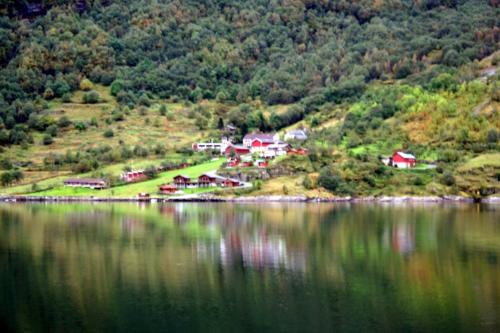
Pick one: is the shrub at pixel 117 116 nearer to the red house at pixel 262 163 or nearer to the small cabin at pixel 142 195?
the red house at pixel 262 163

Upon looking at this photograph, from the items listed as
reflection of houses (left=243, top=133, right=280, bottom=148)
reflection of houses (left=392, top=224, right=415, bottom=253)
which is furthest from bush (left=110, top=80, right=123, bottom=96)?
reflection of houses (left=392, top=224, right=415, bottom=253)

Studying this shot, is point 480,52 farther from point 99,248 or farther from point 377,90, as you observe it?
point 99,248

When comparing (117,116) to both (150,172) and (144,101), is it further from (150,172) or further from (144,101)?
(150,172)

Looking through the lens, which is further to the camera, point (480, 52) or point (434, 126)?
point (480, 52)

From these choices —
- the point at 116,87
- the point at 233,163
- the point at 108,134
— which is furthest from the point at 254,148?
the point at 116,87

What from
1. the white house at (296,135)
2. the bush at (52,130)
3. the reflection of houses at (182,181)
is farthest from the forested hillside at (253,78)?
the reflection of houses at (182,181)

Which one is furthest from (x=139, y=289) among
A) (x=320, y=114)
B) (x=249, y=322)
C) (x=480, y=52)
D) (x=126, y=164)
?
(x=480, y=52)
